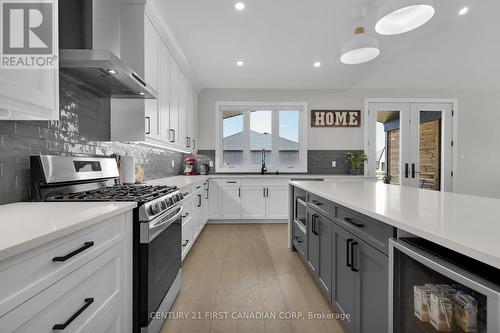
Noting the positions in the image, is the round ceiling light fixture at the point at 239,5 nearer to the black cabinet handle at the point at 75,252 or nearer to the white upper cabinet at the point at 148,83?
the white upper cabinet at the point at 148,83

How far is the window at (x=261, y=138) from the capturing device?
527 centimetres

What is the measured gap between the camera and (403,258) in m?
0.99

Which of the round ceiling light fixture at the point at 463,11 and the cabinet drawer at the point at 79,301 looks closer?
the cabinet drawer at the point at 79,301

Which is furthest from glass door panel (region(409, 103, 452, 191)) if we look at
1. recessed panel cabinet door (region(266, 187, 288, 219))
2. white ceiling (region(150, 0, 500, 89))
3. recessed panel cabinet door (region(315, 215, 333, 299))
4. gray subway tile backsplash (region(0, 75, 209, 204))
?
gray subway tile backsplash (region(0, 75, 209, 204))

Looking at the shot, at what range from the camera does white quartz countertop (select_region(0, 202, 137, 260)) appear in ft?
2.29

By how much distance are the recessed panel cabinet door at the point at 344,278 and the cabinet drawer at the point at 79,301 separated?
121 cm

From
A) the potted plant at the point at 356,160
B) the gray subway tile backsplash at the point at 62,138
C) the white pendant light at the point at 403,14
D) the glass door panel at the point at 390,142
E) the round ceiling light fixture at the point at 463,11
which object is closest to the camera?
the gray subway tile backsplash at the point at 62,138

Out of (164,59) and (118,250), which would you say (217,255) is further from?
(164,59)

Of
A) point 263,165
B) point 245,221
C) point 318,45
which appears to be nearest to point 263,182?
point 263,165

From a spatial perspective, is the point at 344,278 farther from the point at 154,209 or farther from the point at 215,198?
the point at 215,198

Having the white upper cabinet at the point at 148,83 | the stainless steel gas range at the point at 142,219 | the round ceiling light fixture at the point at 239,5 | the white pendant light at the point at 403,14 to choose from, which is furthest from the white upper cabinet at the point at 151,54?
the white pendant light at the point at 403,14

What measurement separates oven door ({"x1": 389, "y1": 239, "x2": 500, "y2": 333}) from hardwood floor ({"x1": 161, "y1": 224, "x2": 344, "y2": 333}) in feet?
2.91

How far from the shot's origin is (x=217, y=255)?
3068mm

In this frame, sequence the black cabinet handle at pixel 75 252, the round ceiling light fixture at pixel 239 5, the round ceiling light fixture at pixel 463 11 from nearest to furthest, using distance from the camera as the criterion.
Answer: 1. the black cabinet handle at pixel 75 252
2. the round ceiling light fixture at pixel 239 5
3. the round ceiling light fixture at pixel 463 11
